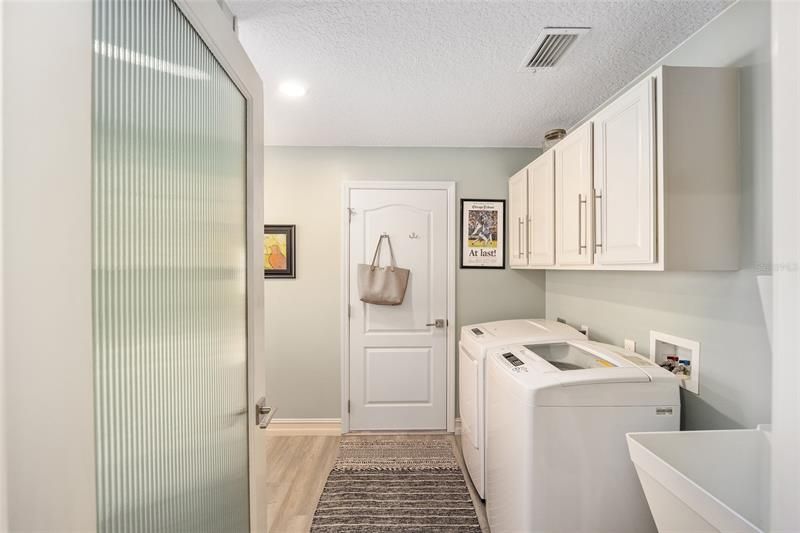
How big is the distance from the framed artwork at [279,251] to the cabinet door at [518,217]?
1756 millimetres

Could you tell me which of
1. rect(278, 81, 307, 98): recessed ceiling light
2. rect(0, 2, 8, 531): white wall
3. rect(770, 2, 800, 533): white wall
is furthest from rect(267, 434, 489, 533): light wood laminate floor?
rect(278, 81, 307, 98): recessed ceiling light

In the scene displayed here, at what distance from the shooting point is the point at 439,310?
3014 millimetres

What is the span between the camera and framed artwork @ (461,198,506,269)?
3014mm

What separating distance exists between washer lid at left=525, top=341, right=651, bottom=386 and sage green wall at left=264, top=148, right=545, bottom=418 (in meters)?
0.99

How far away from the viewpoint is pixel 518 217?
2703 mm

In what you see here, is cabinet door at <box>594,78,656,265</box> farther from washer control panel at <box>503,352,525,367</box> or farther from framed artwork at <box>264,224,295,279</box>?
framed artwork at <box>264,224,295,279</box>

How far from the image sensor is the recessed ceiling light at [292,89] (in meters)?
1.94

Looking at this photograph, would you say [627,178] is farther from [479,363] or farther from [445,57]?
[479,363]

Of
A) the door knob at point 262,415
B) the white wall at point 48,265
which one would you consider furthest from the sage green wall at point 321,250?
the white wall at point 48,265

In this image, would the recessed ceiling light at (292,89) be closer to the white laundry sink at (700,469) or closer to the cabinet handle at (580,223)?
the cabinet handle at (580,223)

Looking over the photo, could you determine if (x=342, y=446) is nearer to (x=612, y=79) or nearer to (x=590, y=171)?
(x=590, y=171)

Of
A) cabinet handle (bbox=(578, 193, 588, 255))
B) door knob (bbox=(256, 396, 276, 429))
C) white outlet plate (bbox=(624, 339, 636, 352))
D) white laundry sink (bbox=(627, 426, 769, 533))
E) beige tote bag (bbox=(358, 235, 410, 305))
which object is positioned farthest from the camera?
beige tote bag (bbox=(358, 235, 410, 305))

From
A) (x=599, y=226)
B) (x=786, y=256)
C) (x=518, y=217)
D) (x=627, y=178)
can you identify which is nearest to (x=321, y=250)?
(x=518, y=217)

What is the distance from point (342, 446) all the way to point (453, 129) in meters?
2.53
